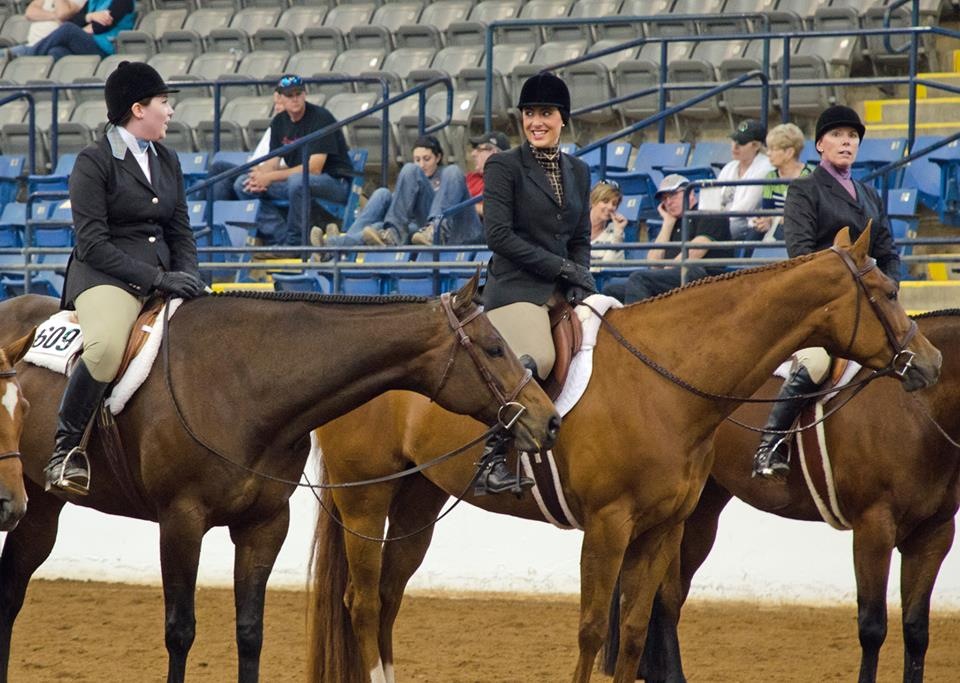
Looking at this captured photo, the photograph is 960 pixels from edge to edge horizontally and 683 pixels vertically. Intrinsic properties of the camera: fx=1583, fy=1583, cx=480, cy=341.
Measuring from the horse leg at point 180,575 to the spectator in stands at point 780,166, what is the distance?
4.55 metres

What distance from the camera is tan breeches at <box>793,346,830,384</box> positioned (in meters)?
7.19

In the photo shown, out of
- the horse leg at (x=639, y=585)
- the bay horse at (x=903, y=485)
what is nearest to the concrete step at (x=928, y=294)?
the bay horse at (x=903, y=485)

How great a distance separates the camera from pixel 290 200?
12.7 meters

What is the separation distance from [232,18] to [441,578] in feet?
33.5

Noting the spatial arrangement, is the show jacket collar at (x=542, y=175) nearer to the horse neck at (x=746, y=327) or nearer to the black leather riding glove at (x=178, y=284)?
the horse neck at (x=746, y=327)

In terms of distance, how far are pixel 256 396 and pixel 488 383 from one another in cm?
98

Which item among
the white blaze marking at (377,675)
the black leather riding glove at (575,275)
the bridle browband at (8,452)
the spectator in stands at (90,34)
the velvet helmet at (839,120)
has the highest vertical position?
the spectator in stands at (90,34)

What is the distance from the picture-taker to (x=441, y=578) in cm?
1027

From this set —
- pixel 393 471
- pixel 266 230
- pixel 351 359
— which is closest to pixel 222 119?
pixel 266 230

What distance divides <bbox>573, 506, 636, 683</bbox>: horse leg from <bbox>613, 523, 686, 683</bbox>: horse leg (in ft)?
0.73

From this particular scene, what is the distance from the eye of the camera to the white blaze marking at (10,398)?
5.50 m

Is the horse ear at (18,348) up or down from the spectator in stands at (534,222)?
down

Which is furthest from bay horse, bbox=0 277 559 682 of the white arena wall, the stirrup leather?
the white arena wall

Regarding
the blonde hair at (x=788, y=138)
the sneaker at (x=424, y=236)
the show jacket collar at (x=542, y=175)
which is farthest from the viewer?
the sneaker at (x=424, y=236)
